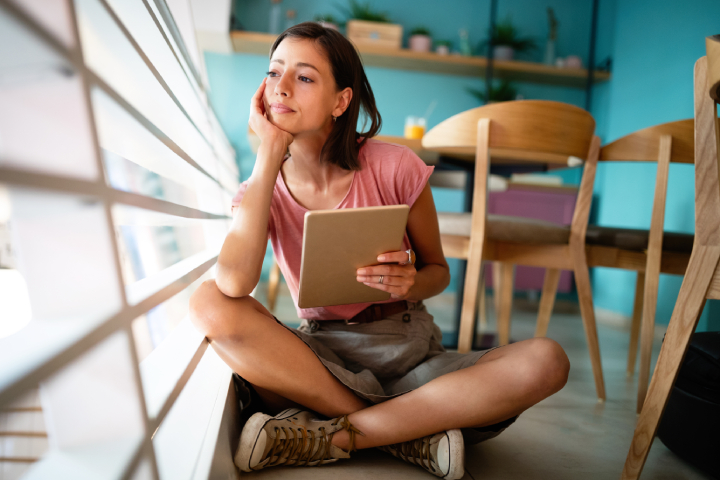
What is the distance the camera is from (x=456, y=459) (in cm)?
77

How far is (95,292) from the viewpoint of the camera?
0.38 meters

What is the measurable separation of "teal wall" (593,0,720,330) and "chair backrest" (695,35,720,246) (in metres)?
1.50

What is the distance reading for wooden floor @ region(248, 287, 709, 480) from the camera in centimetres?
83

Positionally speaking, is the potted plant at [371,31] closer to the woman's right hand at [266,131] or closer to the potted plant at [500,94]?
the potted plant at [500,94]

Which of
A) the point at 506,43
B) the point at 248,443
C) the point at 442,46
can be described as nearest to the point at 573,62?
the point at 506,43

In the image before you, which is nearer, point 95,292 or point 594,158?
point 95,292

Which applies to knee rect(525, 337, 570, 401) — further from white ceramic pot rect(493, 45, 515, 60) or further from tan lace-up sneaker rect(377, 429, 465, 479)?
white ceramic pot rect(493, 45, 515, 60)

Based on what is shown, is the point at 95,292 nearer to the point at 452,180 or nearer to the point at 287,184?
the point at 287,184

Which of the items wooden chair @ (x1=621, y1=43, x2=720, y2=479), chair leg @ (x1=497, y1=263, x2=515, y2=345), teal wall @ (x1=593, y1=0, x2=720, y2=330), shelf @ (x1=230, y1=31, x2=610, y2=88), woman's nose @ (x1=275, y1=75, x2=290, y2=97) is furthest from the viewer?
shelf @ (x1=230, y1=31, x2=610, y2=88)

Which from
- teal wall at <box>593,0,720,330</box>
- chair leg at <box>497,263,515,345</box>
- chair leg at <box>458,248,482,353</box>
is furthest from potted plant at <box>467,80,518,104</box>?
chair leg at <box>458,248,482,353</box>

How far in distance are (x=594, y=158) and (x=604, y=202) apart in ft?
6.36

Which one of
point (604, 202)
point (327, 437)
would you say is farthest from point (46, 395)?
point (604, 202)

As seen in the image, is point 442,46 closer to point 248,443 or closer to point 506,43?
point 506,43

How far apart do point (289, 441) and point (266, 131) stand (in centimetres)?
54
